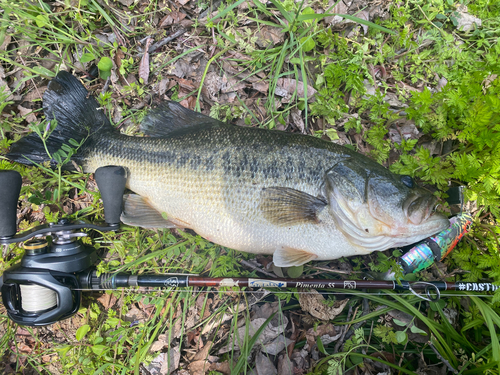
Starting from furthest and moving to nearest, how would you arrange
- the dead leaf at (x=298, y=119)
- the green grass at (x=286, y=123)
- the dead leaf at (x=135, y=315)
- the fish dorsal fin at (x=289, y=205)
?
1. the dead leaf at (x=298, y=119)
2. the dead leaf at (x=135, y=315)
3. the green grass at (x=286, y=123)
4. the fish dorsal fin at (x=289, y=205)

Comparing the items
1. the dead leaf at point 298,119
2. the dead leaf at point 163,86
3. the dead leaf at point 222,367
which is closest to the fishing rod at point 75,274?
the dead leaf at point 222,367

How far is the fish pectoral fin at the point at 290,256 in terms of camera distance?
2230 mm

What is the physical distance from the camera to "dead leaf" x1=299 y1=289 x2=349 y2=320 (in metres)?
2.46

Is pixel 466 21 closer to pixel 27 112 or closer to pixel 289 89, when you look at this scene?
pixel 289 89

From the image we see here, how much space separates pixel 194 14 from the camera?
2.87 m

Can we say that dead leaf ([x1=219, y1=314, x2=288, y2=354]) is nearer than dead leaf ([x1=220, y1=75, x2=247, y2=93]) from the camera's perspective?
Yes

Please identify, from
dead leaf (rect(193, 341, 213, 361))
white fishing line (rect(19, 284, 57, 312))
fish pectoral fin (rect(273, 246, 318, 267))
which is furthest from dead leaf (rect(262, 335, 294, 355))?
white fishing line (rect(19, 284, 57, 312))

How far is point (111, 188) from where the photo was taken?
2.21 metres

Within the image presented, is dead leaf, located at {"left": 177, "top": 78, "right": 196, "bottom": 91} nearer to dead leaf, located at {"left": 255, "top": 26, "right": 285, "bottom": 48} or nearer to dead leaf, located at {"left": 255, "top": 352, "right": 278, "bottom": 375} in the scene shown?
dead leaf, located at {"left": 255, "top": 26, "right": 285, "bottom": 48}

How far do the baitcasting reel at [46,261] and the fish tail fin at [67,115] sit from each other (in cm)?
52

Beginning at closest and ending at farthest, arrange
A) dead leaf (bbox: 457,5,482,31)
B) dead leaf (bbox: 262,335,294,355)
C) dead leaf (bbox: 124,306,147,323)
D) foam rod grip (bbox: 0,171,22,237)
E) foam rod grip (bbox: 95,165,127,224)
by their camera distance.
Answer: foam rod grip (bbox: 0,171,22,237) < foam rod grip (bbox: 95,165,127,224) < dead leaf (bbox: 262,335,294,355) < dead leaf (bbox: 124,306,147,323) < dead leaf (bbox: 457,5,482,31)

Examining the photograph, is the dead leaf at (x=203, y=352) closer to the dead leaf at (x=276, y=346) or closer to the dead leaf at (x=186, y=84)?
the dead leaf at (x=276, y=346)

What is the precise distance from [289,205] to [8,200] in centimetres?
206

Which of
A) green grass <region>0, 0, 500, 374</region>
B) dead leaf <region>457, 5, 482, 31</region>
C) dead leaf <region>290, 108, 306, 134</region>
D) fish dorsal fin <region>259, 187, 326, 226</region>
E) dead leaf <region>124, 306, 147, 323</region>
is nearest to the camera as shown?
fish dorsal fin <region>259, 187, 326, 226</region>
